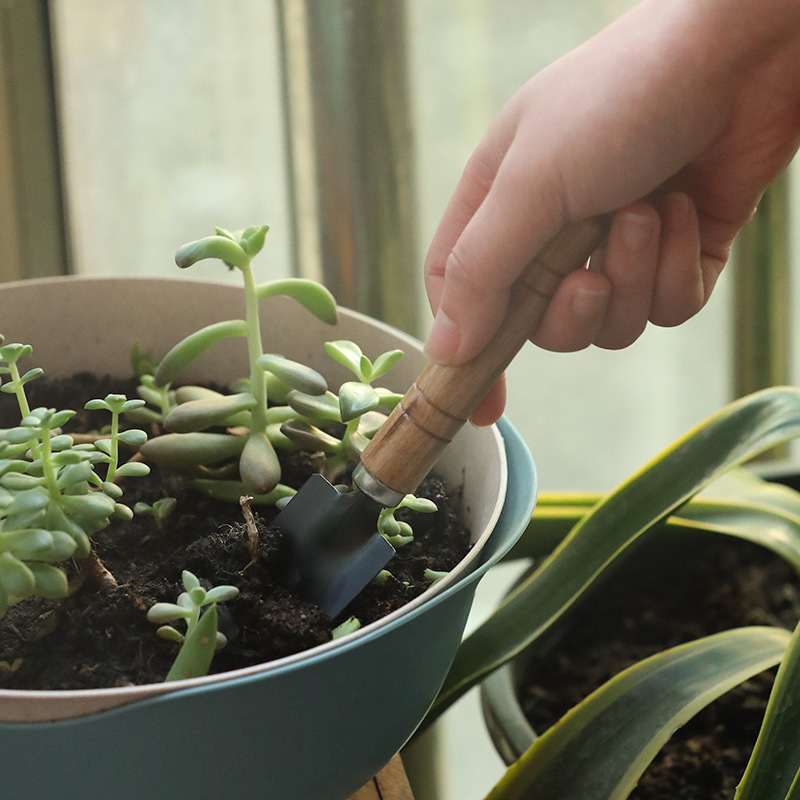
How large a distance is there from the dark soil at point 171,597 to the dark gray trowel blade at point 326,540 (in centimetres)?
1

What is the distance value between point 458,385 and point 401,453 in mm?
51

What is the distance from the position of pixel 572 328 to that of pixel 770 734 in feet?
0.88

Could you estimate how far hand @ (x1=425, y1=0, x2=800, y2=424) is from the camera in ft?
1.64

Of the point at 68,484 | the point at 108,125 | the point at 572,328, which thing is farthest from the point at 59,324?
the point at 108,125

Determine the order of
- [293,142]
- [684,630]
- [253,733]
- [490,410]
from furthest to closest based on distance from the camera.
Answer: [293,142], [684,630], [490,410], [253,733]

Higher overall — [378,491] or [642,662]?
[378,491]

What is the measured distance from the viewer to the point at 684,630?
0.96 metres

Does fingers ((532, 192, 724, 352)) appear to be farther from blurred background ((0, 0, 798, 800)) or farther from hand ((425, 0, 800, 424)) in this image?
blurred background ((0, 0, 798, 800))

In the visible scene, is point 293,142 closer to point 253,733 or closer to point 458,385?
point 458,385

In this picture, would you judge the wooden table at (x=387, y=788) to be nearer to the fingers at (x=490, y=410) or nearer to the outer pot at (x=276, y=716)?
the outer pot at (x=276, y=716)

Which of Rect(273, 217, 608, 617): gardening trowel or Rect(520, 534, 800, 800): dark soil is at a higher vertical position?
Rect(273, 217, 608, 617): gardening trowel

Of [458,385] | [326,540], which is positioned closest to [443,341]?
[458,385]

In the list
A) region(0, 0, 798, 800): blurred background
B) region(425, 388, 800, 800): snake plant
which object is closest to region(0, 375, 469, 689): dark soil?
region(425, 388, 800, 800): snake plant

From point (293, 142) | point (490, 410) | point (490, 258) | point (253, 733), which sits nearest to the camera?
point (253, 733)
